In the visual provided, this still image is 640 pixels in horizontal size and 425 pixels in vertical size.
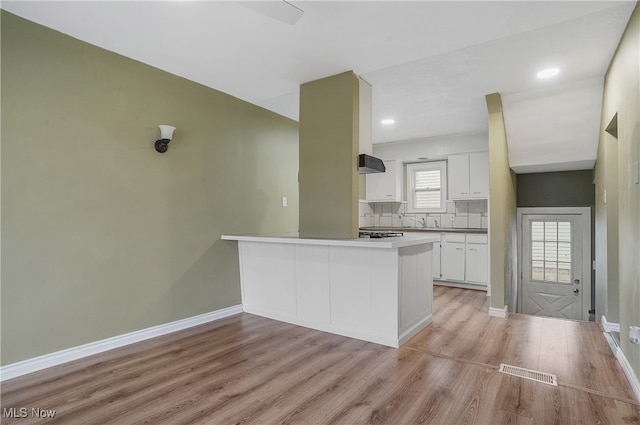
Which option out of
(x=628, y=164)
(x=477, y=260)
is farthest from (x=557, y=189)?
(x=628, y=164)

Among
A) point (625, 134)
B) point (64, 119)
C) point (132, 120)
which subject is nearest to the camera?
point (625, 134)

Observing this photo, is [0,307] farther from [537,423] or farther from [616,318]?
[616,318]

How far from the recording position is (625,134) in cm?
238

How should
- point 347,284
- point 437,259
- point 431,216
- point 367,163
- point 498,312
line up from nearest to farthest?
point 347,284 < point 367,163 < point 498,312 < point 437,259 < point 431,216

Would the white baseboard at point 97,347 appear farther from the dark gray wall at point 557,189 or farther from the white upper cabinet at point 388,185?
the dark gray wall at point 557,189

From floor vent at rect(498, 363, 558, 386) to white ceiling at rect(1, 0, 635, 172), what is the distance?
8.24ft

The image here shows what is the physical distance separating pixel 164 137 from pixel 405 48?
2303 millimetres

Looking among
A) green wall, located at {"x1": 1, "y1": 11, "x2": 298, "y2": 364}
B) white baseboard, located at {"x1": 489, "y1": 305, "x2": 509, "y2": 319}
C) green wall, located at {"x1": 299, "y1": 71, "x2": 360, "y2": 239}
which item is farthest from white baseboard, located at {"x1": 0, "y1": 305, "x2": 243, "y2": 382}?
white baseboard, located at {"x1": 489, "y1": 305, "x2": 509, "y2": 319}

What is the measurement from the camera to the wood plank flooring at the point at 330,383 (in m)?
1.87

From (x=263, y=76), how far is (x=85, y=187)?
75.0 inches

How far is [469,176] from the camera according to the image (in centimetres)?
552

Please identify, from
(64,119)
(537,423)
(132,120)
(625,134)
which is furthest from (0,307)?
(625,134)

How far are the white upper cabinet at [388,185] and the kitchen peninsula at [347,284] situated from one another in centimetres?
290

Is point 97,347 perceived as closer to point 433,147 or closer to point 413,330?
point 413,330
